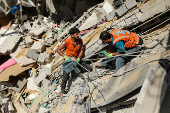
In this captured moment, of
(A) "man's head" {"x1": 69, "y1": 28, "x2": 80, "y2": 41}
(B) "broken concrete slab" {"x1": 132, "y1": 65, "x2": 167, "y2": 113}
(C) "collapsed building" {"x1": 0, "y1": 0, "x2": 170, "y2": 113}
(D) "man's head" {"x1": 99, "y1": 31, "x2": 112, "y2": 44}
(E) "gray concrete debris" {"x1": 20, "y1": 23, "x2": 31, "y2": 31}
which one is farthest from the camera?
(E) "gray concrete debris" {"x1": 20, "y1": 23, "x2": 31, "y2": 31}

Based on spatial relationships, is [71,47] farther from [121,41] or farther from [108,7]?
[108,7]

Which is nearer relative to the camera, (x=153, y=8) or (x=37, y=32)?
(x=153, y=8)

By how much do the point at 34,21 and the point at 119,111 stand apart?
6892 millimetres

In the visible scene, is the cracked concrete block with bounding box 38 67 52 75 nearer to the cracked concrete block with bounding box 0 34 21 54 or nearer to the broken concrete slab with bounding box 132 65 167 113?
the cracked concrete block with bounding box 0 34 21 54

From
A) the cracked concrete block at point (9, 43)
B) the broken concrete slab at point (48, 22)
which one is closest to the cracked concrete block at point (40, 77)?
the cracked concrete block at point (9, 43)

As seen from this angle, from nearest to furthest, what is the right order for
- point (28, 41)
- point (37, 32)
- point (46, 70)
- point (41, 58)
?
1. point (46, 70)
2. point (41, 58)
3. point (28, 41)
4. point (37, 32)

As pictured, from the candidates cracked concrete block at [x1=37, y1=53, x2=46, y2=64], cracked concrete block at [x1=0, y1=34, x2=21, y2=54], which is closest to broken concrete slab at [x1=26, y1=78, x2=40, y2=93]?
cracked concrete block at [x1=37, y1=53, x2=46, y2=64]

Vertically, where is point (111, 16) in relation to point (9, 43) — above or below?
below

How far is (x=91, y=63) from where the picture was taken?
430 centimetres

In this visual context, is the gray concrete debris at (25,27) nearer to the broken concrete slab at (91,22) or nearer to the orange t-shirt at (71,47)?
the broken concrete slab at (91,22)

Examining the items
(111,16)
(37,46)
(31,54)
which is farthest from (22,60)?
(111,16)

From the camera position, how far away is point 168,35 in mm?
3258

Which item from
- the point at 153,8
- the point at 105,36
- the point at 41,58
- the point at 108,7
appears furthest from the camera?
the point at 41,58

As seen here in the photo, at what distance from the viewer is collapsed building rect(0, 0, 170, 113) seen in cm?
238
